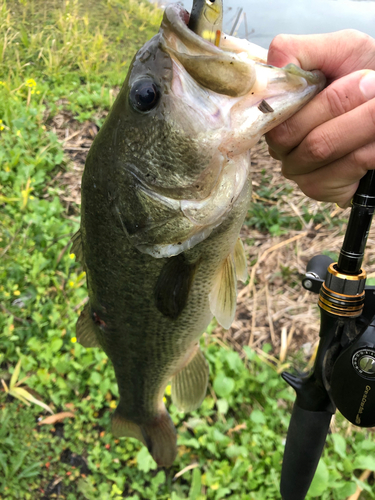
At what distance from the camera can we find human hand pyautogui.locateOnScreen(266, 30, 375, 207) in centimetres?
90

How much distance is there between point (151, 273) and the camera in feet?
4.14

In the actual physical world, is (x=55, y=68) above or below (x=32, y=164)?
above

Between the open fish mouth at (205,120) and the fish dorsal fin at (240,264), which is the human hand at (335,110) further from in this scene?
the fish dorsal fin at (240,264)

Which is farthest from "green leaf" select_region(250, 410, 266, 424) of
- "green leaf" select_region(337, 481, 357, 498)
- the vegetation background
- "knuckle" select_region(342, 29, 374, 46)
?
"knuckle" select_region(342, 29, 374, 46)

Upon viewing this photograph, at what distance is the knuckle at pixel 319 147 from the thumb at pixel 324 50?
18 cm

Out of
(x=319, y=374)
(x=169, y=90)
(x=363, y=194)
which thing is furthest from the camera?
(x=319, y=374)

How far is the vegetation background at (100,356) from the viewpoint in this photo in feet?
7.22

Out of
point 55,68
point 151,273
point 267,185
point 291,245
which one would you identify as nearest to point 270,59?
point 151,273

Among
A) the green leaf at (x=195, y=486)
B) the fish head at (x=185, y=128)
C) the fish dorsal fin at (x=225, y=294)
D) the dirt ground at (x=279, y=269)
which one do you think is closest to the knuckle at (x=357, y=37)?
the fish head at (x=185, y=128)

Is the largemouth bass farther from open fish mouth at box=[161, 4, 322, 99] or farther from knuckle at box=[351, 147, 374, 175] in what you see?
knuckle at box=[351, 147, 374, 175]

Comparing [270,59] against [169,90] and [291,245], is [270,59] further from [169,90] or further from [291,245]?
[291,245]

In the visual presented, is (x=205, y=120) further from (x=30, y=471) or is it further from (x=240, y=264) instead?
(x=30, y=471)

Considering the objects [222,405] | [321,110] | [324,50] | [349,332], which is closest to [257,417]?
[222,405]

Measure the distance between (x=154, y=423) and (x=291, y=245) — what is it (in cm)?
194
